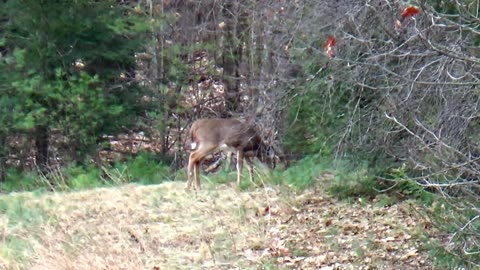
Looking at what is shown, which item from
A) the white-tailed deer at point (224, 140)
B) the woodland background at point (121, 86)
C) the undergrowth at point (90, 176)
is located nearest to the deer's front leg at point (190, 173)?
the white-tailed deer at point (224, 140)

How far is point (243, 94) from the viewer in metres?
23.0

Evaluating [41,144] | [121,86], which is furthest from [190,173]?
[41,144]

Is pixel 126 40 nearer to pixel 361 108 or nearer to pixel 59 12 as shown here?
pixel 59 12

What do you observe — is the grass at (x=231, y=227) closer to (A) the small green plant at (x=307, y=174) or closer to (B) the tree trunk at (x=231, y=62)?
(A) the small green plant at (x=307, y=174)

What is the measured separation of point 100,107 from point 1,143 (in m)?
2.70

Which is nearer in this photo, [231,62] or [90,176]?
[90,176]

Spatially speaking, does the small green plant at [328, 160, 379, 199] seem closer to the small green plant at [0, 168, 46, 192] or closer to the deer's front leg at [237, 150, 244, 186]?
the deer's front leg at [237, 150, 244, 186]

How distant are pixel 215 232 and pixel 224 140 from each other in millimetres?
5249

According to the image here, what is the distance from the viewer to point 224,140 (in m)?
16.7

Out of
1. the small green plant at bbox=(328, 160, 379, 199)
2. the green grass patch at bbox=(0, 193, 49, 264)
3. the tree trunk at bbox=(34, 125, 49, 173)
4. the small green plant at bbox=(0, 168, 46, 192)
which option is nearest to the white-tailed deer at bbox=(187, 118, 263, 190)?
the green grass patch at bbox=(0, 193, 49, 264)

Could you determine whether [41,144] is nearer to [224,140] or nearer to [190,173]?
[224,140]

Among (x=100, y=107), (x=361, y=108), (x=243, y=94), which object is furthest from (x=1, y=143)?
(x=361, y=108)

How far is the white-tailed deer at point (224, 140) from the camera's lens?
1650cm

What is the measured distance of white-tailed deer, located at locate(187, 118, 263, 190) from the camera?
16500mm
